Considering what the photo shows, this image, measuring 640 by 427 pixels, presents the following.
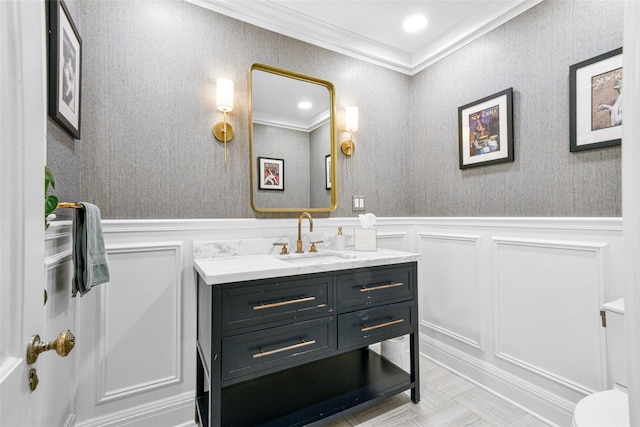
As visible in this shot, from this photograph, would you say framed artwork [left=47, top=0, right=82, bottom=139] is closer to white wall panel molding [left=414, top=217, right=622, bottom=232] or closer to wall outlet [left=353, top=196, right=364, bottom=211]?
wall outlet [left=353, top=196, right=364, bottom=211]

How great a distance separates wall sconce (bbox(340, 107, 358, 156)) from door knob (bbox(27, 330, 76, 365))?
2.02 m

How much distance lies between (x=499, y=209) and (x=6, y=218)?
2302 mm

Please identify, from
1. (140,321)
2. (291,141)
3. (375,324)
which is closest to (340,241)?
(375,324)

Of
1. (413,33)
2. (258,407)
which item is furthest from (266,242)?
(413,33)

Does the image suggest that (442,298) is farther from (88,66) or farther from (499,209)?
(88,66)

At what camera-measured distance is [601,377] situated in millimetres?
1519

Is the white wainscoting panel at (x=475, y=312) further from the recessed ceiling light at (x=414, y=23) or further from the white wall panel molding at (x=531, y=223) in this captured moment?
the recessed ceiling light at (x=414, y=23)

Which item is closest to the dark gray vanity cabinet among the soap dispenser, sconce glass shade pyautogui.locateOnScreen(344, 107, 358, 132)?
the soap dispenser

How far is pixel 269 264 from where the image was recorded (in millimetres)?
1572

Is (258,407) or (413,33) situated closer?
(258,407)

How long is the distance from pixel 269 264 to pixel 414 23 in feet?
6.54

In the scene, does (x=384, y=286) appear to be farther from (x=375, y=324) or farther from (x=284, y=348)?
(x=284, y=348)

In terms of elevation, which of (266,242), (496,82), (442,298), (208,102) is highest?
(496,82)

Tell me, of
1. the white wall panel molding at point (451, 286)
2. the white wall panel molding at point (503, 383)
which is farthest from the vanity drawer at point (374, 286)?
the white wall panel molding at point (503, 383)
